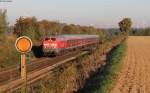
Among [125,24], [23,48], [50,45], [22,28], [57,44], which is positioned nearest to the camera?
[23,48]

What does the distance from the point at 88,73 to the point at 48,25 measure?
55481mm

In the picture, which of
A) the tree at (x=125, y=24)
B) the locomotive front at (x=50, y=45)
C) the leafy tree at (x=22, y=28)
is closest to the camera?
the locomotive front at (x=50, y=45)

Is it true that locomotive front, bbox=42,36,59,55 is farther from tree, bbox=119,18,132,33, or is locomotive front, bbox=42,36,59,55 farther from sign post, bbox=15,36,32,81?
tree, bbox=119,18,132,33

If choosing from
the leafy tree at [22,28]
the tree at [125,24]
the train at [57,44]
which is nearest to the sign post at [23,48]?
the train at [57,44]

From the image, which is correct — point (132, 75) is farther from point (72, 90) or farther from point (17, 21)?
point (17, 21)

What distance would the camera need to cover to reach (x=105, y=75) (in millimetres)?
22672

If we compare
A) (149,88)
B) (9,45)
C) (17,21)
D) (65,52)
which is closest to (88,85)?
(149,88)

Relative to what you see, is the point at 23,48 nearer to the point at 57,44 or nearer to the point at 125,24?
the point at 57,44

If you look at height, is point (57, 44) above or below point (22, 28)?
below

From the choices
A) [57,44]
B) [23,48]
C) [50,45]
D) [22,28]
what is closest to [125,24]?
[22,28]

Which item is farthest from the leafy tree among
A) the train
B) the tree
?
the tree

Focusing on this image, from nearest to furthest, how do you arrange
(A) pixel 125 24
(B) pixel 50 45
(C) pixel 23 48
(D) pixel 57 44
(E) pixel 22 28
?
(C) pixel 23 48 < (B) pixel 50 45 < (D) pixel 57 44 < (E) pixel 22 28 < (A) pixel 125 24

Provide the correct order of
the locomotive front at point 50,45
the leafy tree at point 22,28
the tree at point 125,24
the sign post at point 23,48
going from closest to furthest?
the sign post at point 23,48 → the locomotive front at point 50,45 → the leafy tree at point 22,28 → the tree at point 125,24

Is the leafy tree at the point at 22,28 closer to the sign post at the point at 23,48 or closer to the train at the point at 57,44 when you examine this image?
the train at the point at 57,44
